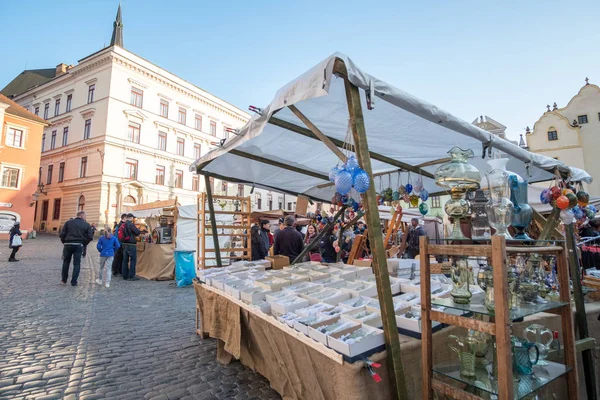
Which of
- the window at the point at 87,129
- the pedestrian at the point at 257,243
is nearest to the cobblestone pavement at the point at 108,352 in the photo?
the pedestrian at the point at 257,243

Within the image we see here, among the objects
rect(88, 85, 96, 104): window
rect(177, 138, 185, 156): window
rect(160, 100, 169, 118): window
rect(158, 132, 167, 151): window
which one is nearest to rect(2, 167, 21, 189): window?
rect(88, 85, 96, 104): window

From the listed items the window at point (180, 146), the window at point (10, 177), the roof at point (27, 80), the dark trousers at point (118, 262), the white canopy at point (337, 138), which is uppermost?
the roof at point (27, 80)

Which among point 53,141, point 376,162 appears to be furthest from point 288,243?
point 53,141

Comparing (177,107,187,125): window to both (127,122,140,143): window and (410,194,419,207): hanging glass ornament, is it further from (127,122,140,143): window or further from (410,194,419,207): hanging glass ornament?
(410,194,419,207): hanging glass ornament

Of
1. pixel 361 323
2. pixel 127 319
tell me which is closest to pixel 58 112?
pixel 127 319

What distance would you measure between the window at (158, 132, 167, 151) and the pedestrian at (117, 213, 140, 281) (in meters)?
22.0

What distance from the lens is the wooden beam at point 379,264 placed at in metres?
1.98

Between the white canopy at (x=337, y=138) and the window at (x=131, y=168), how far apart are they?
2496cm

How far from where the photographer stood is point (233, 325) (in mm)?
3332

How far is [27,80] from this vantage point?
3803 centimetres

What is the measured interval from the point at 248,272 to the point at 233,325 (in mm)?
991

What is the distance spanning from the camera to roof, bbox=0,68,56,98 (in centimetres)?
3731

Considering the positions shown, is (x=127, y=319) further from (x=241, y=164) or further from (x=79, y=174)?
(x=79, y=174)

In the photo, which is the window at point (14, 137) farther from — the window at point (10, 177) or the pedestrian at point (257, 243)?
the pedestrian at point (257, 243)
